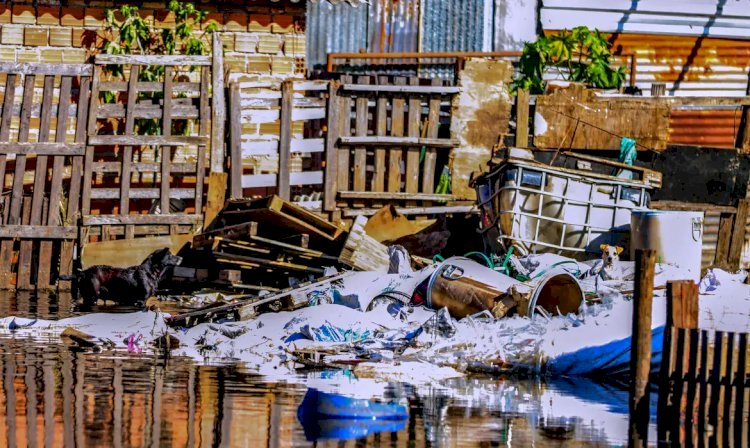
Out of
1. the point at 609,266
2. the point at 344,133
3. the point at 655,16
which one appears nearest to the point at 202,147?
the point at 344,133

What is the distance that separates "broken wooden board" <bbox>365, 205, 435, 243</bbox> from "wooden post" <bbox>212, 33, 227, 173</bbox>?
237 cm

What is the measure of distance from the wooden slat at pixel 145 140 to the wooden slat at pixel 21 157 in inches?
34.6

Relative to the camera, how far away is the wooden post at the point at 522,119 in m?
19.4

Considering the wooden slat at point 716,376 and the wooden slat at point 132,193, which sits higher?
the wooden slat at point 132,193

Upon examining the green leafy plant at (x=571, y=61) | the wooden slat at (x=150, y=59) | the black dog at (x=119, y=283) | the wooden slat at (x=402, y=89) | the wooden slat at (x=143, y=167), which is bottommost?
the black dog at (x=119, y=283)

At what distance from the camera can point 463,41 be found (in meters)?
22.8

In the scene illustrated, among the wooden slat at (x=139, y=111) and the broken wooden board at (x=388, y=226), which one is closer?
the broken wooden board at (x=388, y=226)

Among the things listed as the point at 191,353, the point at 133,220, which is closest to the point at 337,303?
the point at 191,353

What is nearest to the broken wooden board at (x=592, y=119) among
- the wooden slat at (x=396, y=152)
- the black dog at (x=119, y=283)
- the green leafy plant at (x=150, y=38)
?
the wooden slat at (x=396, y=152)

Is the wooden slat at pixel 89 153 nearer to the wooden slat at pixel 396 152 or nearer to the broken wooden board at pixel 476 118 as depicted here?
the wooden slat at pixel 396 152

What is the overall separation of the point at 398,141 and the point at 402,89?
2.41ft

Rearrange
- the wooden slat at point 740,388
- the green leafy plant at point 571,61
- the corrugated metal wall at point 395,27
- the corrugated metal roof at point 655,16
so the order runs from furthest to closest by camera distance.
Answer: the corrugated metal roof at point 655,16 < the corrugated metal wall at point 395,27 < the green leafy plant at point 571,61 < the wooden slat at point 740,388

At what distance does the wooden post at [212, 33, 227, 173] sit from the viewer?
19250 mm

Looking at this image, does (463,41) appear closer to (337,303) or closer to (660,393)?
(337,303)
